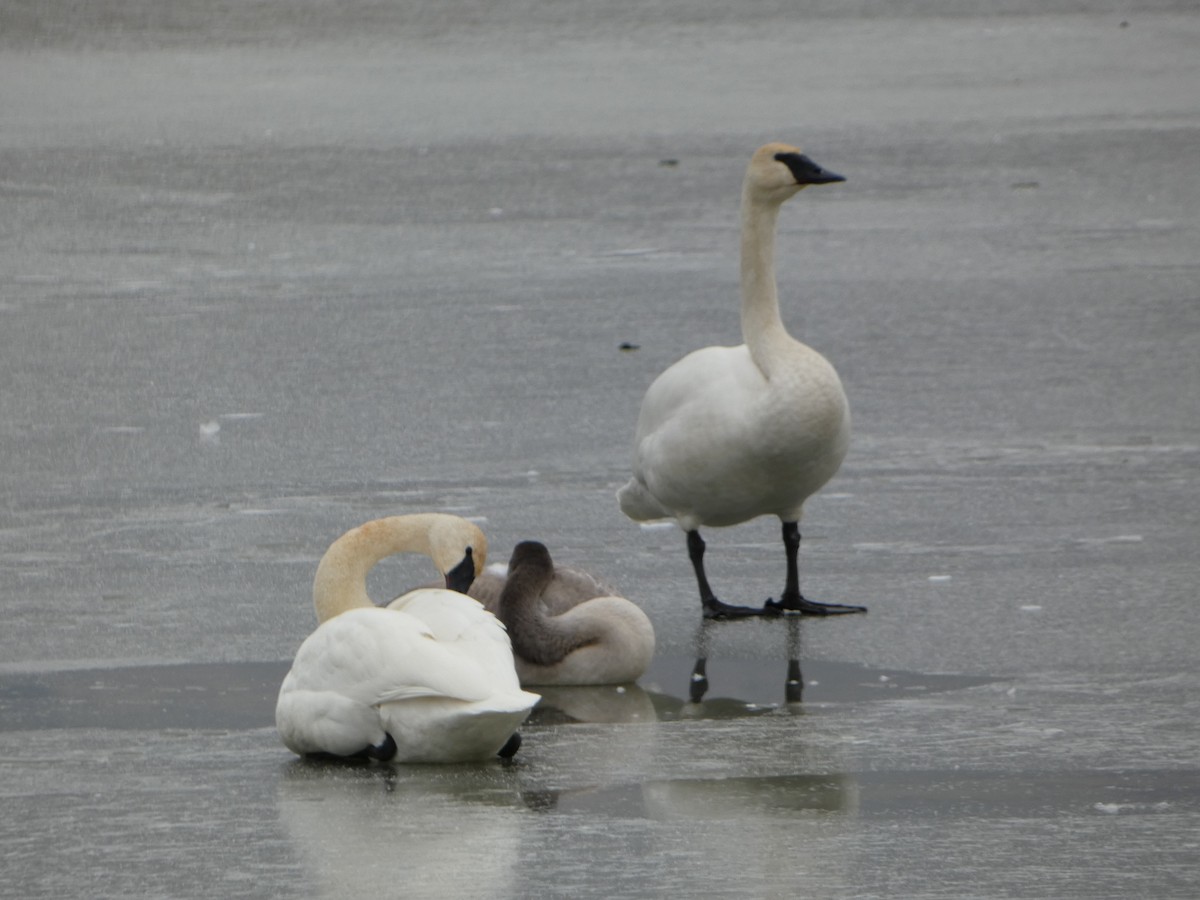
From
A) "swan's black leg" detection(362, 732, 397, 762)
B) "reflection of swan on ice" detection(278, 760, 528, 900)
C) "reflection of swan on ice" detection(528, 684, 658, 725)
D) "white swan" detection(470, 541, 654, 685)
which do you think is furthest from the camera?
"white swan" detection(470, 541, 654, 685)

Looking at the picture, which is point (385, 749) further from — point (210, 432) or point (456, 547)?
point (210, 432)

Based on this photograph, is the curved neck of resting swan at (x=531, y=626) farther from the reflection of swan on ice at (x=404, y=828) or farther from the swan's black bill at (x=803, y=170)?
the swan's black bill at (x=803, y=170)

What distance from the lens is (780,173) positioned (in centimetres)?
809

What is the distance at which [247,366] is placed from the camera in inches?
442

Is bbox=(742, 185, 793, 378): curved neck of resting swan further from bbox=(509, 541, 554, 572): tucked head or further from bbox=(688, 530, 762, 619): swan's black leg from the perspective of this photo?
bbox=(509, 541, 554, 572): tucked head

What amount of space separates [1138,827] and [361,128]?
45.4 feet

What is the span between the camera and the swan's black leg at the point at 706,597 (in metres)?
7.42

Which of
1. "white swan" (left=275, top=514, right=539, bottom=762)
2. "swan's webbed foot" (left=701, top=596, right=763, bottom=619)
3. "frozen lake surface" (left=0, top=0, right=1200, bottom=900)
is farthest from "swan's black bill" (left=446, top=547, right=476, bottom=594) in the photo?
"swan's webbed foot" (left=701, top=596, right=763, bottom=619)

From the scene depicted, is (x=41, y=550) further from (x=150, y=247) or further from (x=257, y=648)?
(x=150, y=247)

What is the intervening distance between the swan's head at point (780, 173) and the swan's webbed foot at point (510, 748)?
9.33 feet

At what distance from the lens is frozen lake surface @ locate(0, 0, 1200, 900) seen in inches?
207

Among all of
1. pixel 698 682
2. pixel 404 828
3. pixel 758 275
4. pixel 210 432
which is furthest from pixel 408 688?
pixel 210 432

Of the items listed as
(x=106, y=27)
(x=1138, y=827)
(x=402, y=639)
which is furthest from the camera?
(x=106, y=27)

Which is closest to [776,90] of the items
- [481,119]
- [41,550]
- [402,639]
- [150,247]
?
[481,119]
